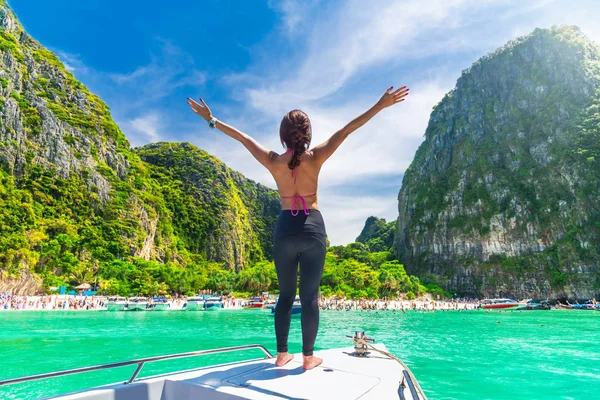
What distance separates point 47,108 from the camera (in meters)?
84.8

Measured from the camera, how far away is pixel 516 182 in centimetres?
11150

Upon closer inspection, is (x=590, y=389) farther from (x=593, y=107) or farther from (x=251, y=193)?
(x=251, y=193)

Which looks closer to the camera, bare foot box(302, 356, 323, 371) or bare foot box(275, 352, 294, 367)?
bare foot box(302, 356, 323, 371)

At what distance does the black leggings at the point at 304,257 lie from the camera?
9.14ft

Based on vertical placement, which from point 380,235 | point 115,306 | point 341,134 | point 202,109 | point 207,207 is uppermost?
point 207,207

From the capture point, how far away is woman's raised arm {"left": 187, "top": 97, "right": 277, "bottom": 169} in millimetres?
3119

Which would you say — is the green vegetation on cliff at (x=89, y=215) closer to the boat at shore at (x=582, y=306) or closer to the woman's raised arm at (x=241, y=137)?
the boat at shore at (x=582, y=306)

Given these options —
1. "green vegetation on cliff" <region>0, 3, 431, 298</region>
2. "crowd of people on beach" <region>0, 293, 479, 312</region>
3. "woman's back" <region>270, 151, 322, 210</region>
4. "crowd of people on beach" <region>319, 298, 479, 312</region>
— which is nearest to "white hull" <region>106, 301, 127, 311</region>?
"crowd of people on beach" <region>0, 293, 479, 312</region>

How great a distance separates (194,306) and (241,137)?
223 feet

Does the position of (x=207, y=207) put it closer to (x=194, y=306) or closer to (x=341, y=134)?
(x=194, y=306)

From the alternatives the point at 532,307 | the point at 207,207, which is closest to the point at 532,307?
the point at 532,307

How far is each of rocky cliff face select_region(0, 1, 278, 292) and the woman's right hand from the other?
71.6 metres

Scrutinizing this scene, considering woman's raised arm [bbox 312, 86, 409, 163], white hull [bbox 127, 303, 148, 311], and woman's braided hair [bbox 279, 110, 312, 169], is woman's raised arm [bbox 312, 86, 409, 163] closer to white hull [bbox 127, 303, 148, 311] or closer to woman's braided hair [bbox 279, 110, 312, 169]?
woman's braided hair [bbox 279, 110, 312, 169]

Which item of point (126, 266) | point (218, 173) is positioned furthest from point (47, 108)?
point (218, 173)
